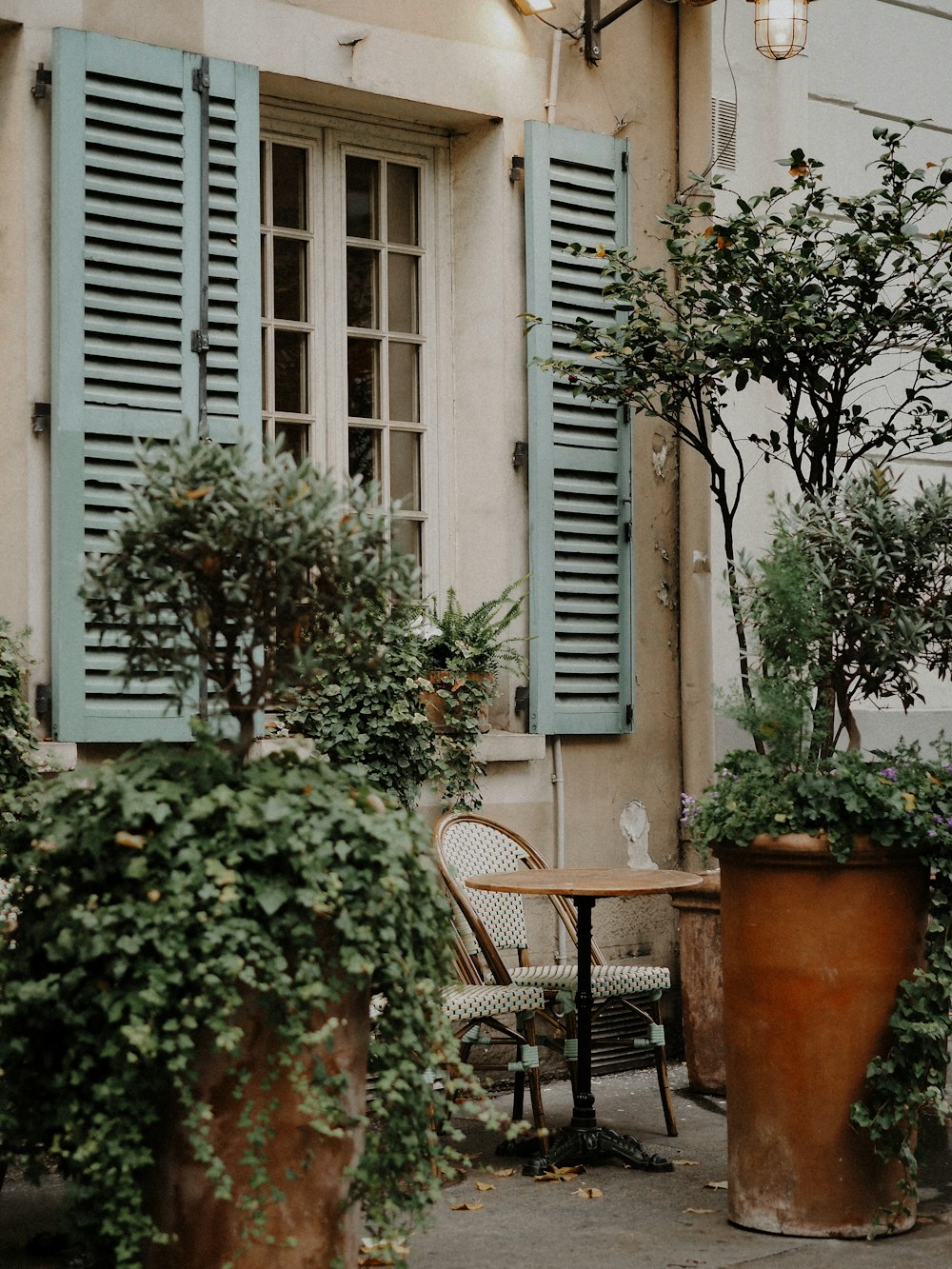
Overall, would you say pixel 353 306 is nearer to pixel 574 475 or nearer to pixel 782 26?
pixel 574 475

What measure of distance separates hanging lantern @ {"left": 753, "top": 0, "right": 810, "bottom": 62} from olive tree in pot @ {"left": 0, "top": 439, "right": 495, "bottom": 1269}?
13.0 ft

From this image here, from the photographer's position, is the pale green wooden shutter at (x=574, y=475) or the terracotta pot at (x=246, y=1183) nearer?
the terracotta pot at (x=246, y=1183)

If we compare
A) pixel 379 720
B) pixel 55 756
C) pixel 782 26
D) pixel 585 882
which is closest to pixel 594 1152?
pixel 585 882

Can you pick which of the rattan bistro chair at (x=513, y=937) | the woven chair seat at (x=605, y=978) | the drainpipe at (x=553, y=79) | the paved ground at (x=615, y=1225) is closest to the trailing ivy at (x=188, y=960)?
the paved ground at (x=615, y=1225)

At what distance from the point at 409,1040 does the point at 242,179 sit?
136 inches

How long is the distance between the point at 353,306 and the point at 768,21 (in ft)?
6.46

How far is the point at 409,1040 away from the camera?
3.57 meters

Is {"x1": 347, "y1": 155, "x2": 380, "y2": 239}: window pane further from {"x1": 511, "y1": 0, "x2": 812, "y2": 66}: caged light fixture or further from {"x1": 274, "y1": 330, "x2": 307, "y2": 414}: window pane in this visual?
{"x1": 511, "y1": 0, "x2": 812, "y2": 66}: caged light fixture

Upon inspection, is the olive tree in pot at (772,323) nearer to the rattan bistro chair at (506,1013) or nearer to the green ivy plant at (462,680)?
the green ivy plant at (462,680)

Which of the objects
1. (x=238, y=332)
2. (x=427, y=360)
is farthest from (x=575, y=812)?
(x=238, y=332)

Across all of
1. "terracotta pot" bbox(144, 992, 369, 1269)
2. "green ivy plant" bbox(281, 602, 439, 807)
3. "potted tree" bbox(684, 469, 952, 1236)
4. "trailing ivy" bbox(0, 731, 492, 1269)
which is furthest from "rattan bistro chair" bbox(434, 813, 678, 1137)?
"terracotta pot" bbox(144, 992, 369, 1269)

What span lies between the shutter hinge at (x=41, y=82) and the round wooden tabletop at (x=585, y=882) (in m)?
2.88

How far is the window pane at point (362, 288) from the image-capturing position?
22.0 feet

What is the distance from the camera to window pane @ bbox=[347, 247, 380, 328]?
6.70m
